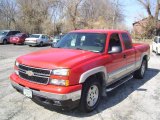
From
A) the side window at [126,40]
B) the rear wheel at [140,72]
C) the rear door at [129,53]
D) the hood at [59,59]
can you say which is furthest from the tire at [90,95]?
the rear wheel at [140,72]

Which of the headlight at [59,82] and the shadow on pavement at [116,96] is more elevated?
the headlight at [59,82]

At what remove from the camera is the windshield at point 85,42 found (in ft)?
21.3

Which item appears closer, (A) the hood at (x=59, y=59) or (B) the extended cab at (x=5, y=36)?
(A) the hood at (x=59, y=59)

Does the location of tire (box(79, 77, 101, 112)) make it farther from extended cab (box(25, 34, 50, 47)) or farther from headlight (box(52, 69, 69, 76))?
extended cab (box(25, 34, 50, 47))

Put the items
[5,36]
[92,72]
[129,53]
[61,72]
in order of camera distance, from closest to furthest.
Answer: [61,72] < [92,72] < [129,53] < [5,36]

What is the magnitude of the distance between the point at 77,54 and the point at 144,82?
4.11 metres

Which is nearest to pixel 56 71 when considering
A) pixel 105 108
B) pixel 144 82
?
pixel 105 108

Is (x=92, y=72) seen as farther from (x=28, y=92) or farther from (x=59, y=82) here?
(x=28, y=92)

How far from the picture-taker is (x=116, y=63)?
6816 millimetres

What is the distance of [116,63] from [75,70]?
1.96m

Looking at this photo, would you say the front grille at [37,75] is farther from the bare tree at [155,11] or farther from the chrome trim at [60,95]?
the bare tree at [155,11]

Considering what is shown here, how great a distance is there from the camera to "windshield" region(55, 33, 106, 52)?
6.50 metres

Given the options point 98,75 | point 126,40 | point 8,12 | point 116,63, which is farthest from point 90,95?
point 8,12

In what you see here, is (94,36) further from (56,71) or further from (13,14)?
(13,14)
